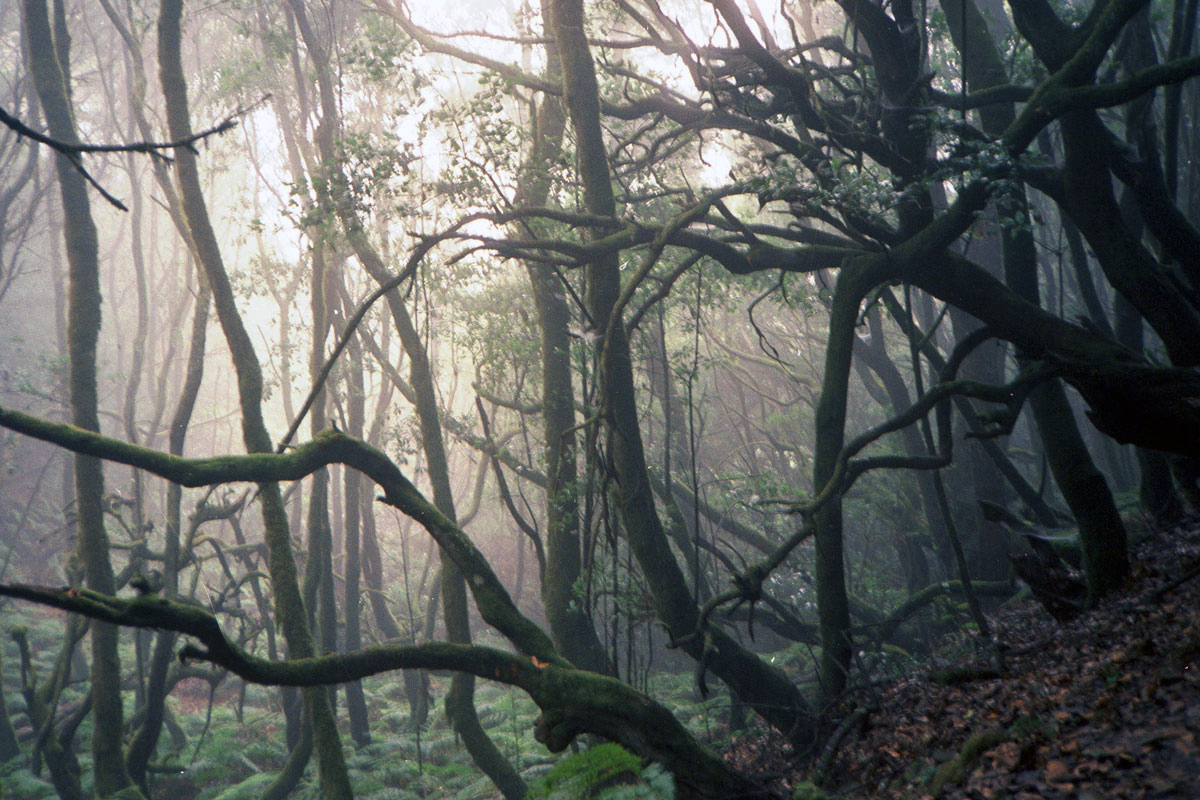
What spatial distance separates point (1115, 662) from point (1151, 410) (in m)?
1.79

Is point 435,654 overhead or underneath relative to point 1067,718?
overhead


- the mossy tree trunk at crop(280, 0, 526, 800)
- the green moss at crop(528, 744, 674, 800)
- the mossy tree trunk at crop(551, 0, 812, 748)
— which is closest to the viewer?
the green moss at crop(528, 744, 674, 800)

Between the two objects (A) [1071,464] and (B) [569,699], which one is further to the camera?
(A) [1071,464]

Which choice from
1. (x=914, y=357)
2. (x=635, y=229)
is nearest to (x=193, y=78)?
(x=635, y=229)

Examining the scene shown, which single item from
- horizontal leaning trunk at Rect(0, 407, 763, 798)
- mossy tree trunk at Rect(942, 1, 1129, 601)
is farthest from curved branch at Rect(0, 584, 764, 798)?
mossy tree trunk at Rect(942, 1, 1129, 601)

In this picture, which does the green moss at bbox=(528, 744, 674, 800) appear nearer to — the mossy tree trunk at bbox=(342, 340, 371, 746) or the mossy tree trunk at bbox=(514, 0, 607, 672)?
the mossy tree trunk at bbox=(514, 0, 607, 672)

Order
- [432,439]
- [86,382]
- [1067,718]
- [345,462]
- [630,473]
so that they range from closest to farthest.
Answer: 1. [1067,718]
2. [345,462]
3. [630,473]
4. [86,382]
5. [432,439]

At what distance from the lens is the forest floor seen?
126 inches

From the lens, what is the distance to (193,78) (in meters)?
26.0

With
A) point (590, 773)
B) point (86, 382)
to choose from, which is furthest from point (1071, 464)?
point (86, 382)

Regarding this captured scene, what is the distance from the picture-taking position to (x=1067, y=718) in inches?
155

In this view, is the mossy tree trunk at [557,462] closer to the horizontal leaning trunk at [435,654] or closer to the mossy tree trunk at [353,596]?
the horizontal leaning trunk at [435,654]

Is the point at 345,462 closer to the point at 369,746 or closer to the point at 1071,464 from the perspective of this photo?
the point at 1071,464

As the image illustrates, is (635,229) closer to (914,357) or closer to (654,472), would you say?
(914,357)
